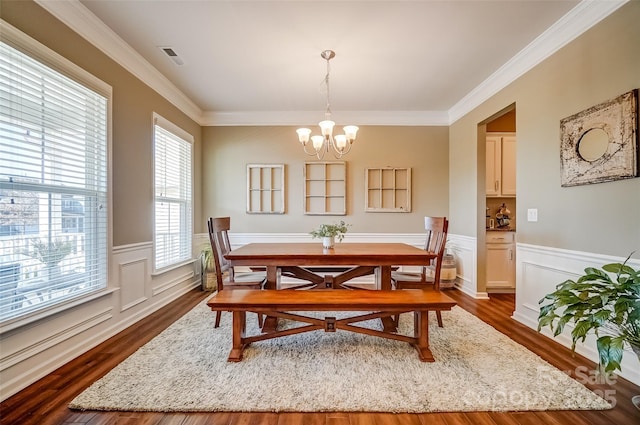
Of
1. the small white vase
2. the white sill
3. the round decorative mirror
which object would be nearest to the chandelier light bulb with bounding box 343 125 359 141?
the small white vase

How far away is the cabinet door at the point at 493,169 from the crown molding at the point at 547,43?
28.6 inches

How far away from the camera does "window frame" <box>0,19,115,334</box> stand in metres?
1.74

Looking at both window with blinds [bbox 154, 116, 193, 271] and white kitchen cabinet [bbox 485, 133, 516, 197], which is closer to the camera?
window with blinds [bbox 154, 116, 193, 271]

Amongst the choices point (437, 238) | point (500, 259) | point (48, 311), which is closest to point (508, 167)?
point (500, 259)

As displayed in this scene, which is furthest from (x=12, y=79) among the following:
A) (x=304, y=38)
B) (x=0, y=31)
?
(x=304, y=38)

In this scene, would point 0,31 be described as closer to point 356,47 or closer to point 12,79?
point 12,79

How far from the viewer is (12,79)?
1.76 metres

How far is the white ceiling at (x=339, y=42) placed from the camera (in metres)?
2.20

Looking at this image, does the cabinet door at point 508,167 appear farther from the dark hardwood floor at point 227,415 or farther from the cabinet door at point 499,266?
the dark hardwood floor at point 227,415

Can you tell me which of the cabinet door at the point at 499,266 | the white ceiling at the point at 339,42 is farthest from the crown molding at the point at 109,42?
the cabinet door at the point at 499,266

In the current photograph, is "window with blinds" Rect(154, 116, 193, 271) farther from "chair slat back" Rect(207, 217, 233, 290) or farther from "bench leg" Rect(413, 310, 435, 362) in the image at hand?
"bench leg" Rect(413, 310, 435, 362)

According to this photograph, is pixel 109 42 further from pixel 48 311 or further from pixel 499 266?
pixel 499 266

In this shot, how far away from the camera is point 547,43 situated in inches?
101

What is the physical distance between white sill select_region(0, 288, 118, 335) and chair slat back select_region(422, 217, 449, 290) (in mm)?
2953
